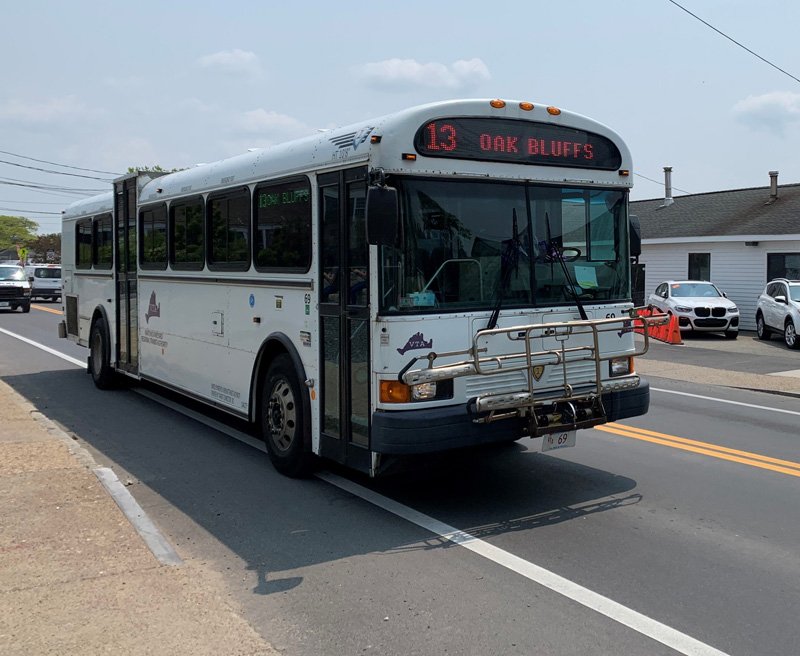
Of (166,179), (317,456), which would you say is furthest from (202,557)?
(166,179)

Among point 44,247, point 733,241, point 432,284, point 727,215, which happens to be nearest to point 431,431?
point 432,284

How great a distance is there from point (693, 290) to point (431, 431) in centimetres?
2047

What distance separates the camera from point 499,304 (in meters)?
6.53

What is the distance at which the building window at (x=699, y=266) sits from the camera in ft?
94.9

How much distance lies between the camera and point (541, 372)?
665cm

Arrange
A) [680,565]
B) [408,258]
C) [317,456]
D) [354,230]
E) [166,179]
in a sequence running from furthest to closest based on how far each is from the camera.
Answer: [166,179], [317,456], [354,230], [408,258], [680,565]

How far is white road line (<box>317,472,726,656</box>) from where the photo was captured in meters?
4.32

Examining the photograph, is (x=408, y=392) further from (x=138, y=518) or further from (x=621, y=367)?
(x=138, y=518)

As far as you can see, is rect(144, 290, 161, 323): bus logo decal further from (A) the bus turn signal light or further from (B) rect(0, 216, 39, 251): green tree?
(B) rect(0, 216, 39, 251): green tree

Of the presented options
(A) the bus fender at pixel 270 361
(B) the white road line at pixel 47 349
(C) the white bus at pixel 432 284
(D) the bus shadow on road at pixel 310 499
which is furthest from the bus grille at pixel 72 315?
(A) the bus fender at pixel 270 361

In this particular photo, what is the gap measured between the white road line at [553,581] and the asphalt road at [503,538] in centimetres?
3

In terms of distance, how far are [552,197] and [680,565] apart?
9.93 feet

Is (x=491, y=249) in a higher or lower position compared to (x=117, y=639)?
higher

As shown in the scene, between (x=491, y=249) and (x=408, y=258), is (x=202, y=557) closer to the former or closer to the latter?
(x=408, y=258)
